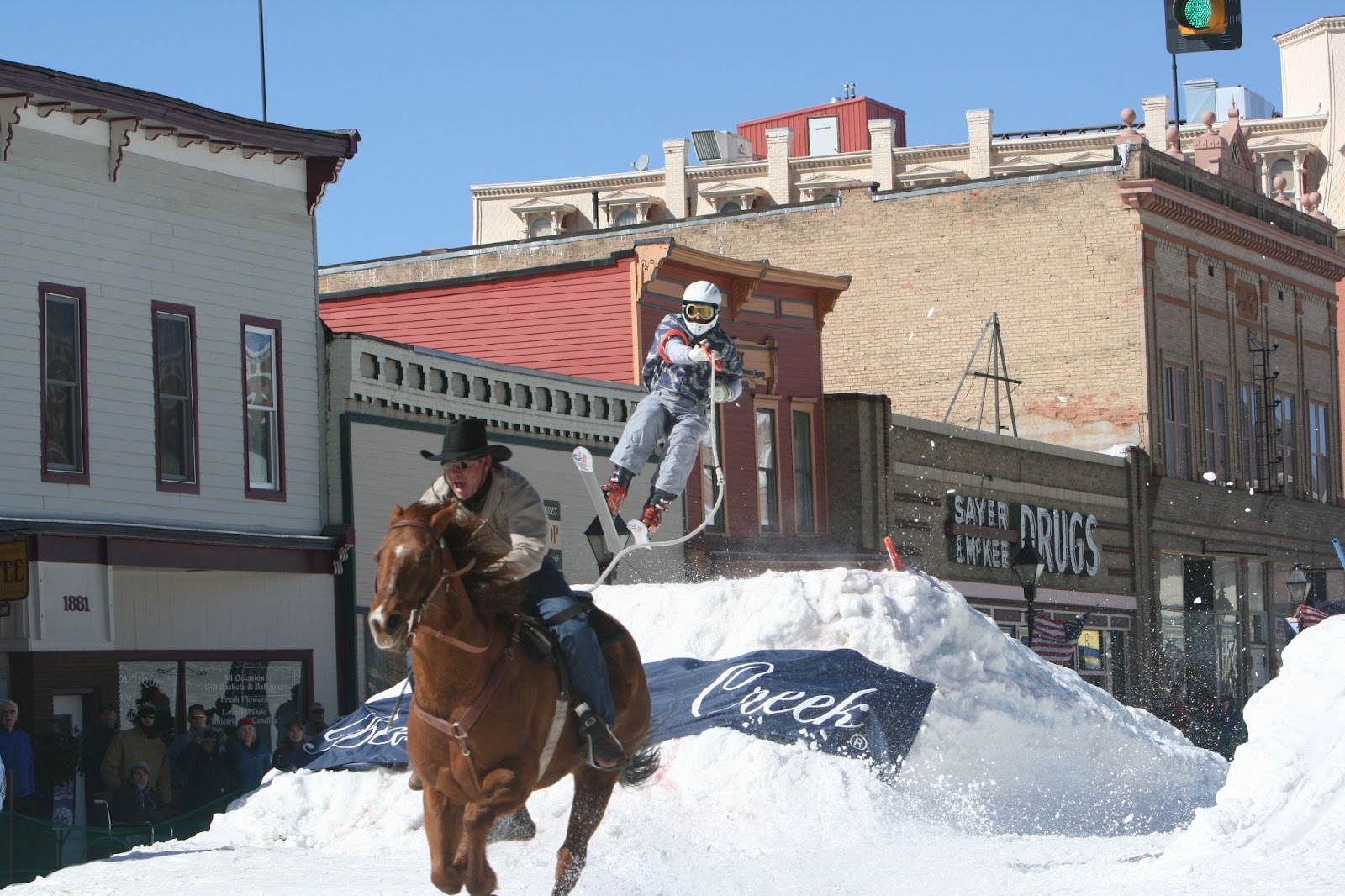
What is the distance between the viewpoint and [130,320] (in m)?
21.1

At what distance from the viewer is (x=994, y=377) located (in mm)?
37719

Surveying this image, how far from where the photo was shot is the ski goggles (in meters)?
9.95

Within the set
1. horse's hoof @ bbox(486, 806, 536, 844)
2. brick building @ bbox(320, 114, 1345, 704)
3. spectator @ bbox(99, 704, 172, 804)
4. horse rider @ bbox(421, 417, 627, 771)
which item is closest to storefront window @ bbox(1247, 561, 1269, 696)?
brick building @ bbox(320, 114, 1345, 704)

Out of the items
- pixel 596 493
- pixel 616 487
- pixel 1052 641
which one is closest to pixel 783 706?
pixel 596 493

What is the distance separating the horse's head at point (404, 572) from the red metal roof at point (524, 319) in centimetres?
2193

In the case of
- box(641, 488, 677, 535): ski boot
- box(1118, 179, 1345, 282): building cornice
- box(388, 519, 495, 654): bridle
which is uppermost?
box(1118, 179, 1345, 282): building cornice

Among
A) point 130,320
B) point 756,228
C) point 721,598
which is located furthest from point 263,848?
point 756,228

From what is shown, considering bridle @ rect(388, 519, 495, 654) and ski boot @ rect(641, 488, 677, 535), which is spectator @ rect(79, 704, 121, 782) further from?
bridle @ rect(388, 519, 495, 654)

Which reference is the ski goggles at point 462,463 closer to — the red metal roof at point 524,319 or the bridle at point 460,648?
the bridle at point 460,648

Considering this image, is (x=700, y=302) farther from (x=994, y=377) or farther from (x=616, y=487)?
(x=994, y=377)

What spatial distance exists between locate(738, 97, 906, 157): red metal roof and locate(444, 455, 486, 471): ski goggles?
70283 millimetres

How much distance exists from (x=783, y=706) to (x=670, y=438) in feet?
9.18

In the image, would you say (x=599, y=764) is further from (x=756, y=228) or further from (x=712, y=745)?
(x=756, y=228)

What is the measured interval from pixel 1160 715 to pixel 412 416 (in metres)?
13.3
